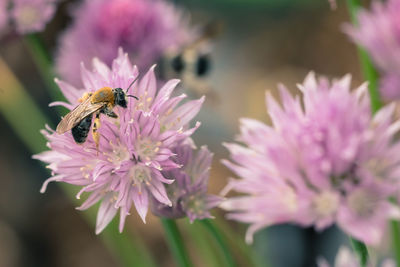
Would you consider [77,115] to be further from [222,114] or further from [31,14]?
[222,114]

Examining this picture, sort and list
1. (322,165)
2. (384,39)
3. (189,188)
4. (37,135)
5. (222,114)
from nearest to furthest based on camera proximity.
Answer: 1. (322,165)
2. (189,188)
3. (384,39)
4. (37,135)
5. (222,114)

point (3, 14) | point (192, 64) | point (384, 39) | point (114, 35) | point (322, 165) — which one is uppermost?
point (3, 14)

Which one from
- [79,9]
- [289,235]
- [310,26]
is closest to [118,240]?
[79,9]

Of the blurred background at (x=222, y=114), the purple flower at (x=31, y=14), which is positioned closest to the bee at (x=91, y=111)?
the purple flower at (x=31, y=14)

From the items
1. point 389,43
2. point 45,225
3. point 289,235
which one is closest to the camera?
point 389,43

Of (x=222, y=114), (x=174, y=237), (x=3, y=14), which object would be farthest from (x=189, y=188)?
(x=222, y=114)

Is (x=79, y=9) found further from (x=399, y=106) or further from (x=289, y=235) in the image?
(x=289, y=235)

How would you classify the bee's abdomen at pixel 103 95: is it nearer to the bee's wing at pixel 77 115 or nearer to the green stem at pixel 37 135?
the bee's wing at pixel 77 115
